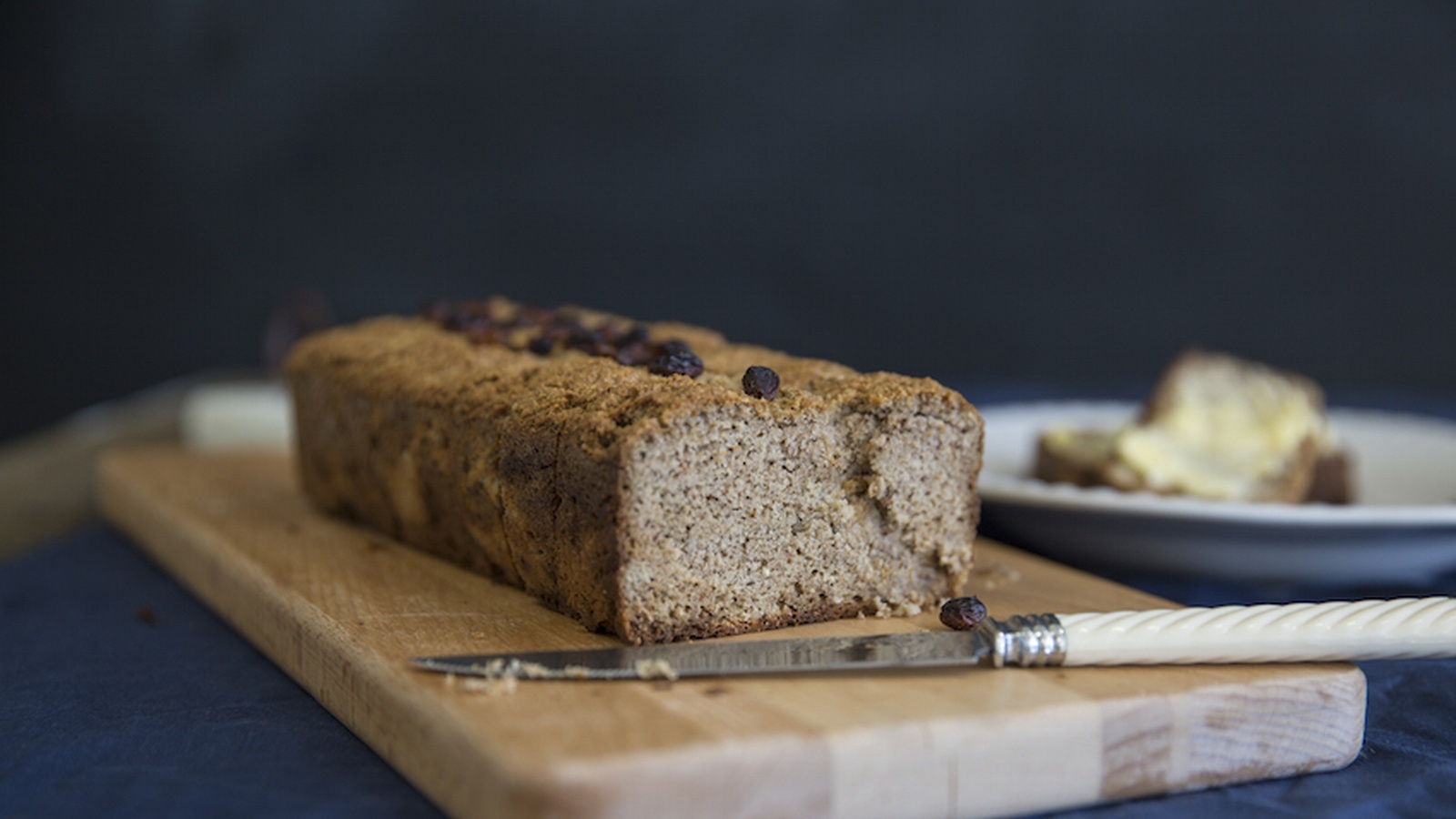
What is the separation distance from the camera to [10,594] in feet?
10.9

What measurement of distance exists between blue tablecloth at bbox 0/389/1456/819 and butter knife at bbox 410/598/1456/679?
8.7 inches

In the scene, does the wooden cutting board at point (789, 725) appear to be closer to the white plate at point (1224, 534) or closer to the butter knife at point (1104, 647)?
the butter knife at point (1104, 647)

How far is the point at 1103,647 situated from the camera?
2242 millimetres

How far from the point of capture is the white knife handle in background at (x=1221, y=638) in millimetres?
2242

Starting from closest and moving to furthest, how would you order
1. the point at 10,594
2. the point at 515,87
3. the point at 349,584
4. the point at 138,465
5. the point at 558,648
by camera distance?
the point at 558,648 → the point at 349,584 → the point at 10,594 → the point at 138,465 → the point at 515,87

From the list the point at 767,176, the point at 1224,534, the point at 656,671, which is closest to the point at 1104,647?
the point at 656,671

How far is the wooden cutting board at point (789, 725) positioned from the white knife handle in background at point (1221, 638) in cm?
3

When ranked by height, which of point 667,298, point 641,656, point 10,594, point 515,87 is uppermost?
point 515,87

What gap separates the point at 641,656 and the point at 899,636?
0.47 m

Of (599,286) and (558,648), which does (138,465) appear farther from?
(599,286)

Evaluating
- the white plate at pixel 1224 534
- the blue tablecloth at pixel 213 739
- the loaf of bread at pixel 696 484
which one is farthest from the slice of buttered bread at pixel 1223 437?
the loaf of bread at pixel 696 484

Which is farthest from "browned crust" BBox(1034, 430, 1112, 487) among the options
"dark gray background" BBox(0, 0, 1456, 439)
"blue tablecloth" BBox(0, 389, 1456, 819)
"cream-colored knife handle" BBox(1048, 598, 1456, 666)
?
"dark gray background" BBox(0, 0, 1456, 439)

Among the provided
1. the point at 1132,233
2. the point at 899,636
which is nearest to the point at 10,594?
the point at 899,636

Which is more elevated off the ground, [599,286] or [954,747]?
[599,286]
